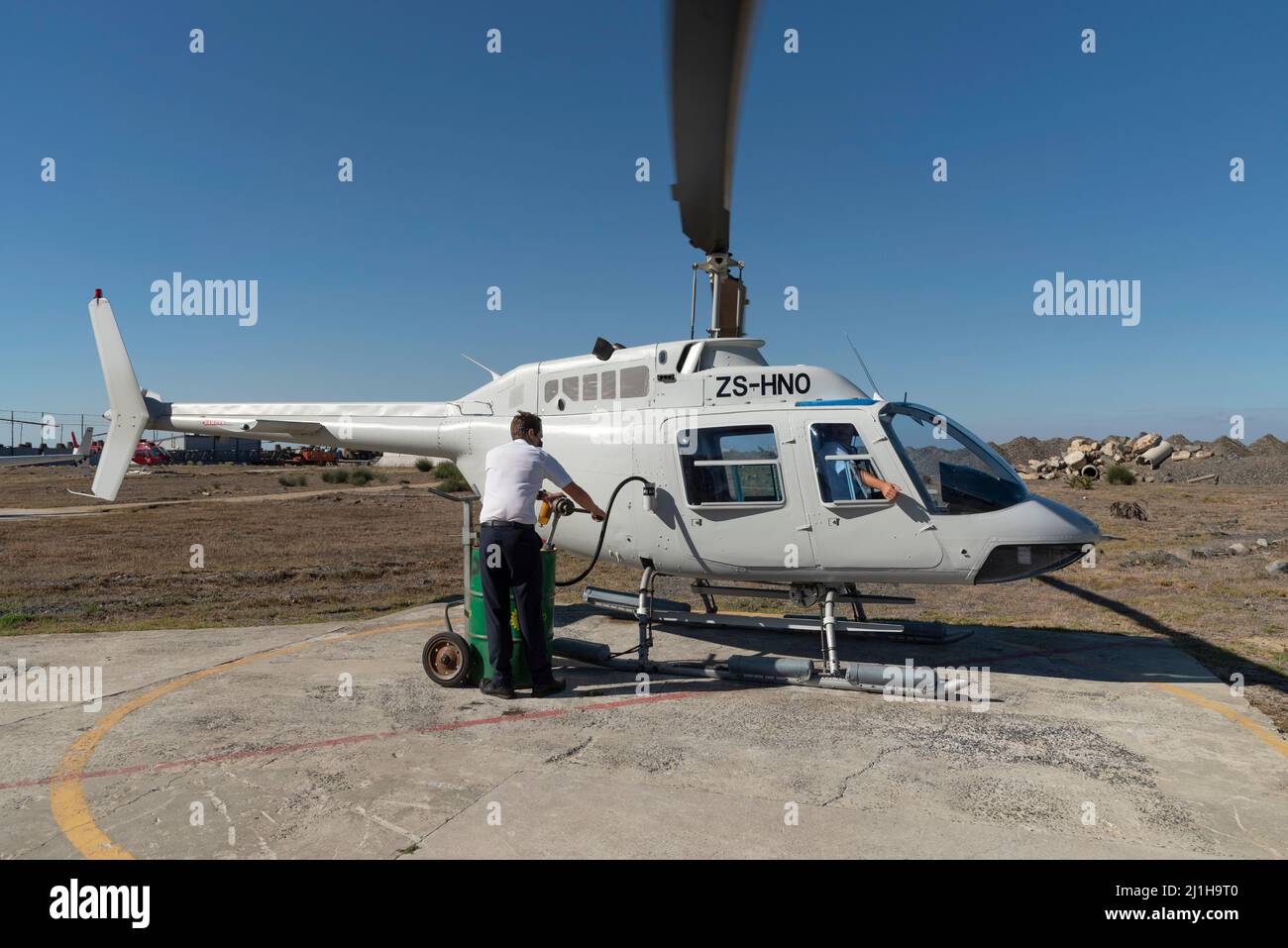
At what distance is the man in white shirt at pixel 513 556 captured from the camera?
5961 millimetres

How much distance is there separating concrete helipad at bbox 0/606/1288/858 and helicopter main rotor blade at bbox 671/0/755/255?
369 centimetres

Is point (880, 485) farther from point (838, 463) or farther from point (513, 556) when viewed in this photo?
point (513, 556)

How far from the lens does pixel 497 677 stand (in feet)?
20.1

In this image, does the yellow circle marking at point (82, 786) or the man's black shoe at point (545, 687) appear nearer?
the yellow circle marking at point (82, 786)

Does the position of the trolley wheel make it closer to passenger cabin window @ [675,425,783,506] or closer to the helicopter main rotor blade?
passenger cabin window @ [675,425,783,506]

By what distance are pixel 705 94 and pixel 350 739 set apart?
4720mm

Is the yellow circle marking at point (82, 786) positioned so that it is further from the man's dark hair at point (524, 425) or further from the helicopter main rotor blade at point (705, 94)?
the helicopter main rotor blade at point (705, 94)

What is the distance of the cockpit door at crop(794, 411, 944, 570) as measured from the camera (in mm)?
6590

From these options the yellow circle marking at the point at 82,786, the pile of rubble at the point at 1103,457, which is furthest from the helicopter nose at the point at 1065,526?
the pile of rubble at the point at 1103,457

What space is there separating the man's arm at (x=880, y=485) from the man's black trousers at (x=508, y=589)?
2.99 meters

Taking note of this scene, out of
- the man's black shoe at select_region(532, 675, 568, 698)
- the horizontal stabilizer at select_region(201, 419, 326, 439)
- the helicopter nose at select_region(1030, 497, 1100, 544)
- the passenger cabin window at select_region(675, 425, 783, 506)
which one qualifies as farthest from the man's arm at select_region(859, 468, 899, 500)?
the horizontal stabilizer at select_region(201, 419, 326, 439)

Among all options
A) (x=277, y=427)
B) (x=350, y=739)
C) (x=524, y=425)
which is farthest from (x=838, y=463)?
(x=277, y=427)

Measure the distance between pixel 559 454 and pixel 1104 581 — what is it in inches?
385
